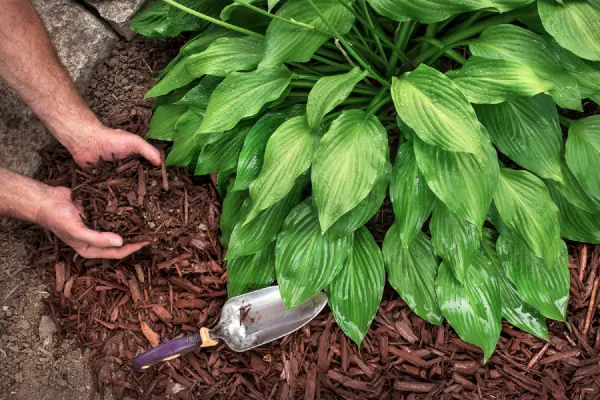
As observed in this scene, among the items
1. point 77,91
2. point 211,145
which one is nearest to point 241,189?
point 211,145

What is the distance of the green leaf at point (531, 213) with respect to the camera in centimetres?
142

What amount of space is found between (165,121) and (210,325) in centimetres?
67

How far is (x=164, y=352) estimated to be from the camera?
147 cm

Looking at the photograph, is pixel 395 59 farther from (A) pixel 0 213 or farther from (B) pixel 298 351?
(A) pixel 0 213

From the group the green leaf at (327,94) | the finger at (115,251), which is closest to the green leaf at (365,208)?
the green leaf at (327,94)

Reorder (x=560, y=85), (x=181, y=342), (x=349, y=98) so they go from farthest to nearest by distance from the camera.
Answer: (x=349, y=98), (x=181, y=342), (x=560, y=85)

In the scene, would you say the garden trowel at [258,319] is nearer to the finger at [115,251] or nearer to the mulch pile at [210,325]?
the mulch pile at [210,325]

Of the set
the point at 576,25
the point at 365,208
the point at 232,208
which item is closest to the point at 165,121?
the point at 232,208

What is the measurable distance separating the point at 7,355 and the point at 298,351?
38.0 inches

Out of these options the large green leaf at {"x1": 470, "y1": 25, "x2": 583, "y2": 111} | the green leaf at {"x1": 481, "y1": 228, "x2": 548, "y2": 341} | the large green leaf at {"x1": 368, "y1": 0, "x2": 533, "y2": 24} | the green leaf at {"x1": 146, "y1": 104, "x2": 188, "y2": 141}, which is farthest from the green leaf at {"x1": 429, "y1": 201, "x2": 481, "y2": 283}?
the green leaf at {"x1": 146, "y1": 104, "x2": 188, "y2": 141}

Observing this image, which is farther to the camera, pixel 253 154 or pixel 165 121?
pixel 165 121

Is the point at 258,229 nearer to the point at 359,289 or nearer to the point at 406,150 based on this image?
the point at 359,289

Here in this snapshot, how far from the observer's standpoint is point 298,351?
1.65 m

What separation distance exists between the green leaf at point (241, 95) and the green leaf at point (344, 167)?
0.73ft
